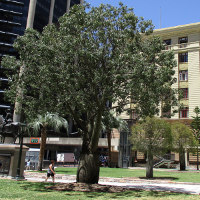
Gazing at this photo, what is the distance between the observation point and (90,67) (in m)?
14.6

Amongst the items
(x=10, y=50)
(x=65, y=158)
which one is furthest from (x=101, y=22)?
(x=10, y=50)

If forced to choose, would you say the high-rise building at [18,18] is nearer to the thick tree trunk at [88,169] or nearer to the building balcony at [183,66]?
the building balcony at [183,66]

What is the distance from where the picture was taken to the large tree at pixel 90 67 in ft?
45.8

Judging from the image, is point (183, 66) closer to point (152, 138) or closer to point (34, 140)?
point (152, 138)

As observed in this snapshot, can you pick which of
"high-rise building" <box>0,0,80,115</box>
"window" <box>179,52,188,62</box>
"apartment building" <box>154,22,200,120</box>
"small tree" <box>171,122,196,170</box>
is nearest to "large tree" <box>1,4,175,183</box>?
"small tree" <box>171,122,196,170</box>

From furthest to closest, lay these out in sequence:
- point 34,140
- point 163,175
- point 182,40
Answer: point 34,140 < point 182,40 < point 163,175

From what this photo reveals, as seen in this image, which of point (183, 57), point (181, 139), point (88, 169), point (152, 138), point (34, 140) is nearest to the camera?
point (88, 169)

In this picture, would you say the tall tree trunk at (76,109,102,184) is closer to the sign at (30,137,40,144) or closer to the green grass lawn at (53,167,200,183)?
the green grass lawn at (53,167,200,183)

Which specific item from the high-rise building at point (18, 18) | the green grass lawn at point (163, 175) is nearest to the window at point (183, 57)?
the green grass lawn at point (163, 175)

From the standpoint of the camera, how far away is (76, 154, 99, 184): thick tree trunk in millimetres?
14430

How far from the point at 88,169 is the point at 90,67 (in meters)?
5.47

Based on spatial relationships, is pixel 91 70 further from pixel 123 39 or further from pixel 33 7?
pixel 33 7

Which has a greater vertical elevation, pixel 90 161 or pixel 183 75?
pixel 183 75

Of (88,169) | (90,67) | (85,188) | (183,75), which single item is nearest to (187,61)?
(183,75)
